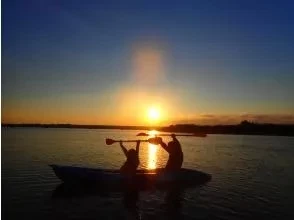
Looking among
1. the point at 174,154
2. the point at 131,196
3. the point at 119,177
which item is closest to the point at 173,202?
the point at 131,196

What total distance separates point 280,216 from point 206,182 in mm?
6704

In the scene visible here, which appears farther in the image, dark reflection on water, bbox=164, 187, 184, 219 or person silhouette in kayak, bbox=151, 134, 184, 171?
person silhouette in kayak, bbox=151, 134, 184, 171

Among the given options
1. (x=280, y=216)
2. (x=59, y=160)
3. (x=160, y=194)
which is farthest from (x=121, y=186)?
(x=59, y=160)

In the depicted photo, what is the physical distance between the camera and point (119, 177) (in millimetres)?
17672

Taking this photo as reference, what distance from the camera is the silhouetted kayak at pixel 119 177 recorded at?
57.3 ft

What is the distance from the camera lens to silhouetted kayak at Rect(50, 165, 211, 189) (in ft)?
57.3

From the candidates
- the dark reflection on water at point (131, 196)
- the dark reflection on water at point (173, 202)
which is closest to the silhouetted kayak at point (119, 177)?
the dark reflection on water at point (131, 196)

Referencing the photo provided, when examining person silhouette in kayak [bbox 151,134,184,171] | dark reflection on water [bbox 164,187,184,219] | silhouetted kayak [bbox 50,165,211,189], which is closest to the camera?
dark reflection on water [bbox 164,187,184,219]

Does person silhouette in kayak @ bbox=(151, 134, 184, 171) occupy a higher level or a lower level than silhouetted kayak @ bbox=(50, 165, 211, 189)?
higher

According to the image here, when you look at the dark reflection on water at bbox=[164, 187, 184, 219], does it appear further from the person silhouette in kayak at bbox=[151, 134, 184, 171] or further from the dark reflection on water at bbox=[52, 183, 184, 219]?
the person silhouette in kayak at bbox=[151, 134, 184, 171]

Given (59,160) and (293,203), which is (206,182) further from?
(59,160)

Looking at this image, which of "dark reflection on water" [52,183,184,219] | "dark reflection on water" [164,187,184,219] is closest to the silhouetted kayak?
"dark reflection on water" [52,183,184,219]

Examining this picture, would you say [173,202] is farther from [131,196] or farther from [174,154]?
[174,154]

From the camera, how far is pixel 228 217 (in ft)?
44.7
